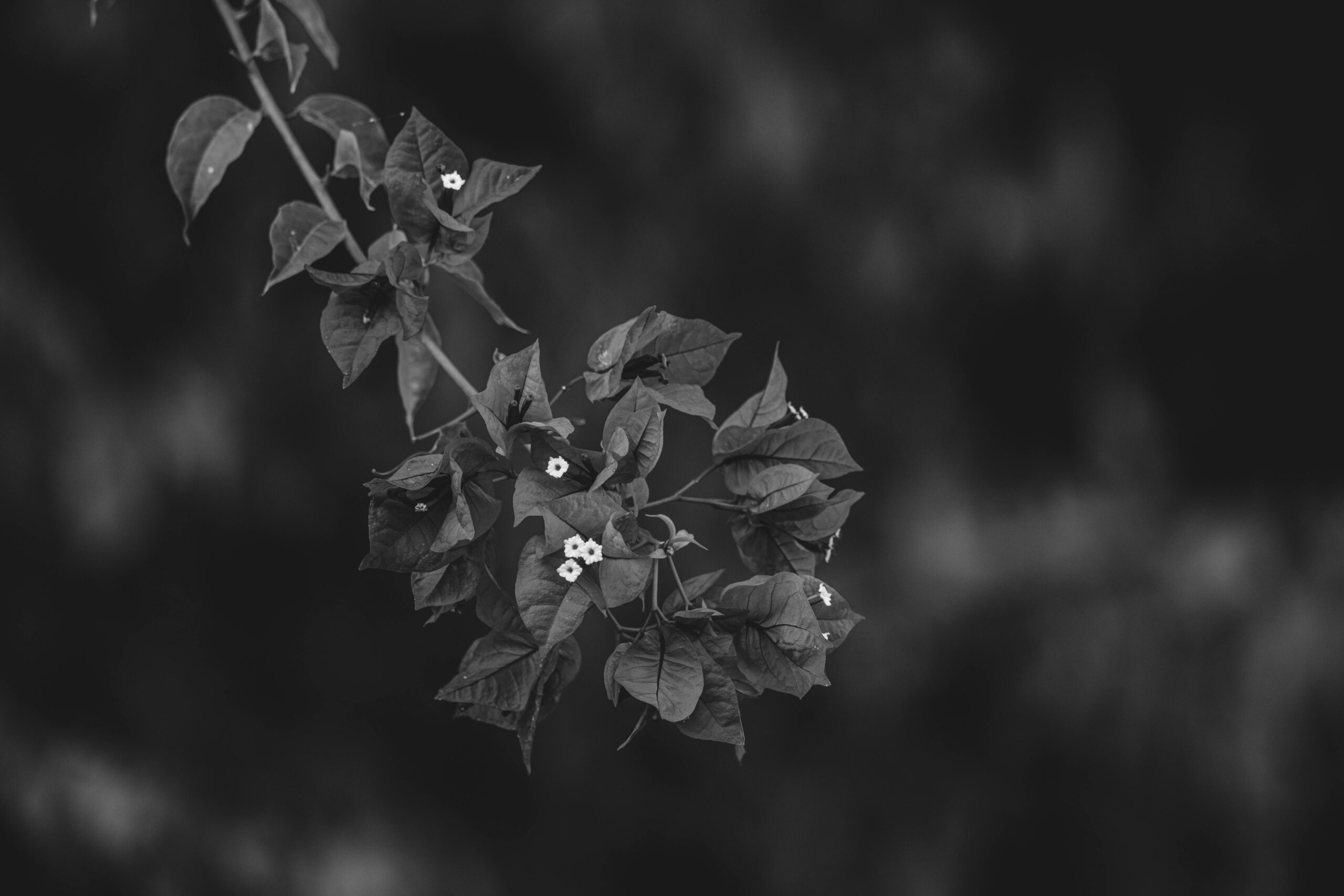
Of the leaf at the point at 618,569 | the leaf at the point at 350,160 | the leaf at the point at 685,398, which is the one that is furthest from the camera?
the leaf at the point at 350,160

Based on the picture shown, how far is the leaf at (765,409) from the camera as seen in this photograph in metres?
0.73

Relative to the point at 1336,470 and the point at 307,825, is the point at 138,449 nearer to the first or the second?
the point at 307,825

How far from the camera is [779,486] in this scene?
691 millimetres

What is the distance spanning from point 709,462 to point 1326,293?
0.88m

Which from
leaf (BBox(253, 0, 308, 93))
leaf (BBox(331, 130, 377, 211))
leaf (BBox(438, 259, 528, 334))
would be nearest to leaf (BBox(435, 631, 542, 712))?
leaf (BBox(438, 259, 528, 334))

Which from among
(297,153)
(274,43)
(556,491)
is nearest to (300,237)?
(297,153)

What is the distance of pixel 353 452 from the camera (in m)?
1.43

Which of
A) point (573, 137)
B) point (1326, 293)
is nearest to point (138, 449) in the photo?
point (573, 137)

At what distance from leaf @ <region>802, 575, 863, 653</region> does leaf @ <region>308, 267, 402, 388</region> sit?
12.6 inches

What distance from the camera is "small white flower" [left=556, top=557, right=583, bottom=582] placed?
1.96 feet

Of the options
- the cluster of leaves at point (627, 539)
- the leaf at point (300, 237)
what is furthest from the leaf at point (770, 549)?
the leaf at point (300, 237)

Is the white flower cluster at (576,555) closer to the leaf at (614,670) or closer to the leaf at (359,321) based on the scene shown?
the leaf at (614,670)

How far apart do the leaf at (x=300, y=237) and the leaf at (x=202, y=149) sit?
89 millimetres

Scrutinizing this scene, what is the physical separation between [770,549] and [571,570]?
18 centimetres
